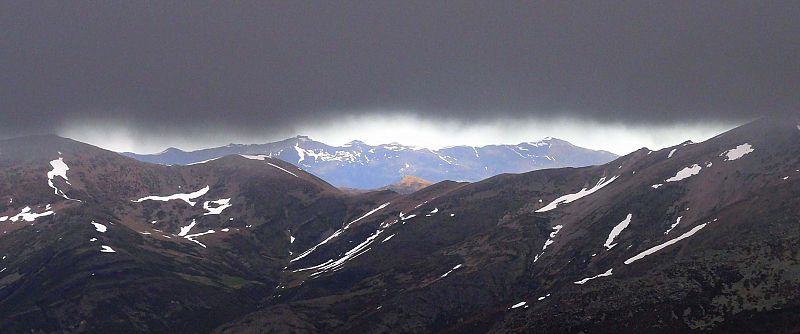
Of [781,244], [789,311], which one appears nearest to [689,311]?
[789,311]

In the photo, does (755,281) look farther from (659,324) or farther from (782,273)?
(659,324)

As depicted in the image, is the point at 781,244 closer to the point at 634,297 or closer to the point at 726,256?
the point at 726,256

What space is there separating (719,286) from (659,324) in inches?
864

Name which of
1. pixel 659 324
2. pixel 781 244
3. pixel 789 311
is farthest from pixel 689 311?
pixel 781 244

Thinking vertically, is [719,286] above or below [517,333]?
above

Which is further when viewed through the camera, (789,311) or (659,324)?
(659,324)

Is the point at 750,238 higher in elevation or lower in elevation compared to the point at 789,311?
higher

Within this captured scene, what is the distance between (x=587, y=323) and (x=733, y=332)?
125 ft

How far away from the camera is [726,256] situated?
642ft

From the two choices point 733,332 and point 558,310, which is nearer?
point 733,332

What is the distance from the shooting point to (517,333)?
639ft

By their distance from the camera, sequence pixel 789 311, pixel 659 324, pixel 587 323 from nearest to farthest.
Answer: pixel 789 311 → pixel 659 324 → pixel 587 323

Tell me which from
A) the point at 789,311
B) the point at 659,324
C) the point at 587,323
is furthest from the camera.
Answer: the point at 587,323

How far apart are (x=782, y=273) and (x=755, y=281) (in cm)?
673
